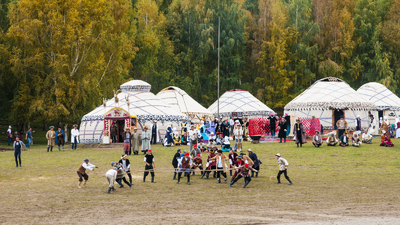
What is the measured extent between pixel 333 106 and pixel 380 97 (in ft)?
24.6

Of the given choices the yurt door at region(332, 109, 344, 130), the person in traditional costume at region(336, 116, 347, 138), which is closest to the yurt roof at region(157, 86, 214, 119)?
the yurt door at region(332, 109, 344, 130)

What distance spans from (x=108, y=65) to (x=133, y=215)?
28.4 m

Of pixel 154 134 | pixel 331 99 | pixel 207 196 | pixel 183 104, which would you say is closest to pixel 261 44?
pixel 183 104

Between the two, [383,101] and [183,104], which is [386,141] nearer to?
[383,101]

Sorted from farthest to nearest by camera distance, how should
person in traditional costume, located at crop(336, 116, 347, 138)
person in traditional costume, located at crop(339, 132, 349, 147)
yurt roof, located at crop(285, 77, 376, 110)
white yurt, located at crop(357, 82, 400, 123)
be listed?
white yurt, located at crop(357, 82, 400, 123)
yurt roof, located at crop(285, 77, 376, 110)
person in traditional costume, located at crop(336, 116, 347, 138)
person in traditional costume, located at crop(339, 132, 349, 147)

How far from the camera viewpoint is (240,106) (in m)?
41.2

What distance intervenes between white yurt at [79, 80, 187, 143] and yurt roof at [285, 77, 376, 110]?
35.3 feet

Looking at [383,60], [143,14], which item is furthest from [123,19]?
[383,60]

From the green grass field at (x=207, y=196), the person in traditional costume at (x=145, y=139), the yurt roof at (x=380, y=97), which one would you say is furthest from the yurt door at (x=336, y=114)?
the person in traditional costume at (x=145, y=139)

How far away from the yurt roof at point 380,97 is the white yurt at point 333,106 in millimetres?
2526

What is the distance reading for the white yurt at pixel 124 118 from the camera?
28.9 m

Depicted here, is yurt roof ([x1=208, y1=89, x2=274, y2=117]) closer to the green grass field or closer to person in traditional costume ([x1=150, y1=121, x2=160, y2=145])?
person in traditional costume ([x1=150, y1=121, x2=160, y2=145])

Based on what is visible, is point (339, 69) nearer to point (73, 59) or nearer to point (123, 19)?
point (123, 19)

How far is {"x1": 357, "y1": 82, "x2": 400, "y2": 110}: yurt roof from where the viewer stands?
38781 millimetres
